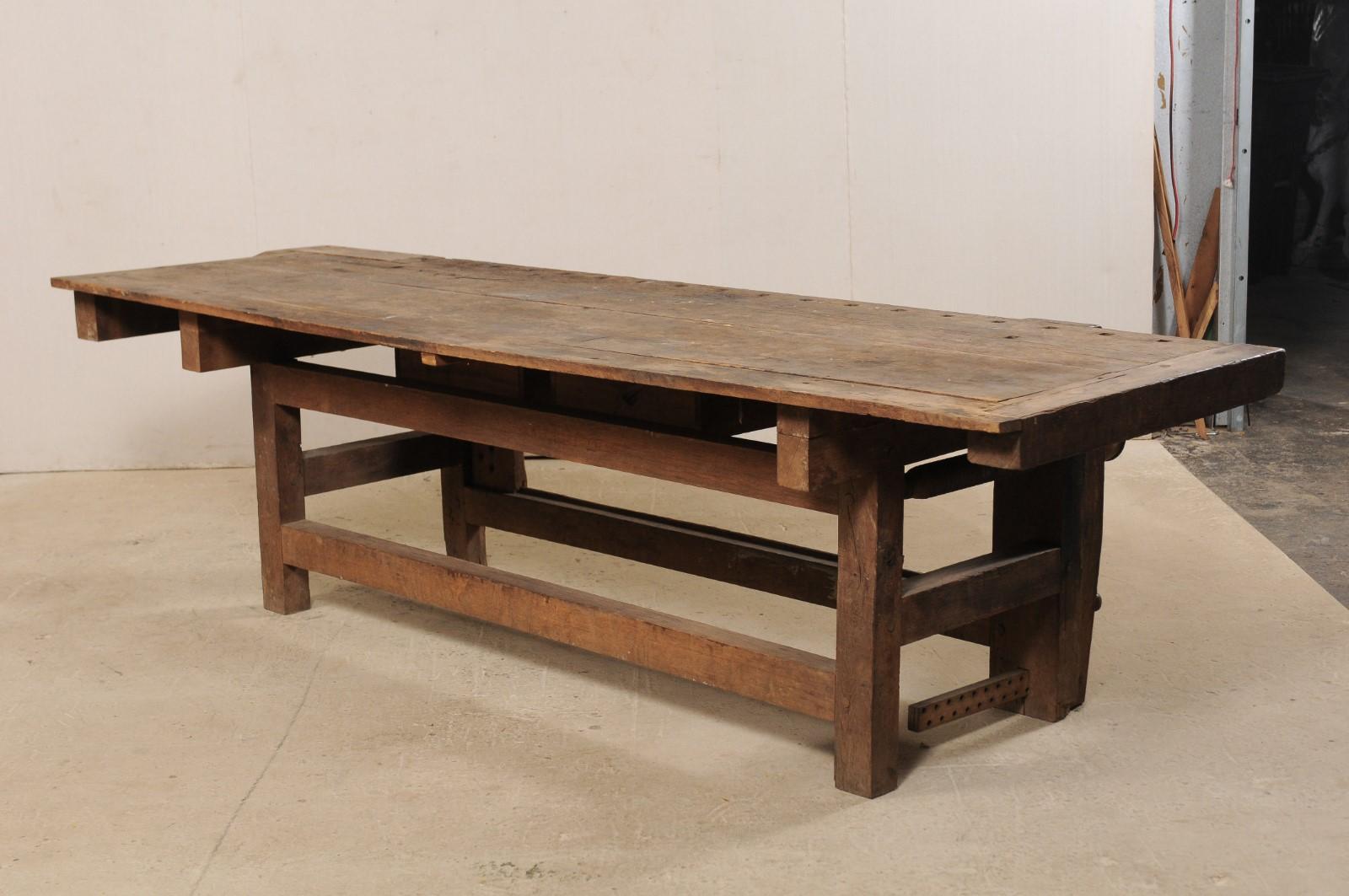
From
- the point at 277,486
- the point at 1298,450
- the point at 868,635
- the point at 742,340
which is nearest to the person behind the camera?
the point at 868,635

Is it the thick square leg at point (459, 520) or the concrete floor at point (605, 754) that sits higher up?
the thick square leg at point (459, 520)

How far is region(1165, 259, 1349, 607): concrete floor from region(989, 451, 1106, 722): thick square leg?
3.68 ft

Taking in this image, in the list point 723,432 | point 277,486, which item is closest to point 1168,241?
point 723,432

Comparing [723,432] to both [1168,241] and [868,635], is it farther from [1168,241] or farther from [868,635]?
[1168,241]

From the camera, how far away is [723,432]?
305 centimetres

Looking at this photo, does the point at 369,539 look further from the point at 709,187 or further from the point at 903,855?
the point at 709,187

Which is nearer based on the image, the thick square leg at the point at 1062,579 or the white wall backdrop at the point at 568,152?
the thick square leg at the point at 1062,579

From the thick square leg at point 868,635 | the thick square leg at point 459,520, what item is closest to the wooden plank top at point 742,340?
the thick square leg at point 868,635

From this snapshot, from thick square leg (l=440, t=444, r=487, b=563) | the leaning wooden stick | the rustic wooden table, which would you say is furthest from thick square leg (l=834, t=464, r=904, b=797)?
the leaning wooden stick

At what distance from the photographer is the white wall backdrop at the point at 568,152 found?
5320mm

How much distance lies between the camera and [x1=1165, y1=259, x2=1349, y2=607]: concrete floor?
432cm

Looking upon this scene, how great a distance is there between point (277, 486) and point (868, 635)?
5.79 ft

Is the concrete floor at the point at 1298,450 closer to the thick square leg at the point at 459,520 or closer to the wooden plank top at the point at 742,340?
the wooden plank top at the point at 742,340

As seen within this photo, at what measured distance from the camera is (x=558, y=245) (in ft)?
17.9
